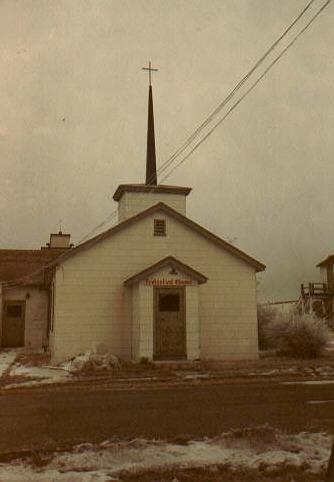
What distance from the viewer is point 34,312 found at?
2647cm

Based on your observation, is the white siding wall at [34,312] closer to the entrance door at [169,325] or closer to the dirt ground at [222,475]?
the entrance door at [169,325]

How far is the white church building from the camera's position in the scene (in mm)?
18312

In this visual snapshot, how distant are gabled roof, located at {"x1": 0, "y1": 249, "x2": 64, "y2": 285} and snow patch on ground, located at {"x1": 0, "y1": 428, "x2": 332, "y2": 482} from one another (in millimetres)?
18952

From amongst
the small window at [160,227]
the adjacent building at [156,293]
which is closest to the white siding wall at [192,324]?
the adjacent building at [156,293]

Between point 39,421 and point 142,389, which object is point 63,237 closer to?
point 142,389

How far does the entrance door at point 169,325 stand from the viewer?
18.1 m

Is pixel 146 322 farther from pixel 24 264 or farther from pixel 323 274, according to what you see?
pixel 323 274

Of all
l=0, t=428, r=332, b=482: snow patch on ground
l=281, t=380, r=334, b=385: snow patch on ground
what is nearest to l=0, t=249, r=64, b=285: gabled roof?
l=281, t=380, r=334, b=385: snow patch on ground

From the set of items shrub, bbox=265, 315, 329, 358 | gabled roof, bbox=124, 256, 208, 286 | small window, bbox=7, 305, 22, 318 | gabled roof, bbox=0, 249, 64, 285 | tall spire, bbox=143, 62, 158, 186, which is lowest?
shrub, bbox=265, 315, 329, 358

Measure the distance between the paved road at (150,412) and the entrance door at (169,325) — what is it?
4977 millimetres

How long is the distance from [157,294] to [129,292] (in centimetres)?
151

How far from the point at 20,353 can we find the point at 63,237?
14956 mm

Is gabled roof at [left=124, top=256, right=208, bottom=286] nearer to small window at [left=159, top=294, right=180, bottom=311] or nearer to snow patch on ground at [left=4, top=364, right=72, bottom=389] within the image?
small window at [left=159, top=294, right=180, bottom=311]

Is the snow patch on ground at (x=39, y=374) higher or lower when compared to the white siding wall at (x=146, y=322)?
lower
